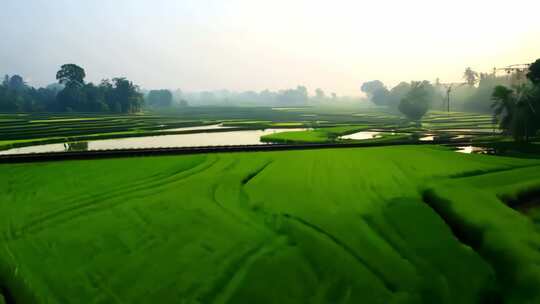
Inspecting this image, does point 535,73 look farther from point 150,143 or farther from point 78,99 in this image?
point 78,99

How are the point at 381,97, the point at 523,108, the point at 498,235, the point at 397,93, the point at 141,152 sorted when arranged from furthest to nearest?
the point at 381,97, the point at 397,93, the point at 523,108, the point at 141,152, the point at 498,235

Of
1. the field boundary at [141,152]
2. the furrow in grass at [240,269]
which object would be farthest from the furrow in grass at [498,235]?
the field boundary at [141,152]

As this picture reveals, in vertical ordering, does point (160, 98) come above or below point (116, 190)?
above

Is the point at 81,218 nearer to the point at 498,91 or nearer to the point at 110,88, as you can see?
the point at 498,91

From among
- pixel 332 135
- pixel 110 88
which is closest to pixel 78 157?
pixel 332 135

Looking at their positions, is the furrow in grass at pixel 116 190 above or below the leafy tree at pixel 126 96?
below

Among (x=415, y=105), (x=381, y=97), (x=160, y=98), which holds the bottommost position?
(x=415, y=105)

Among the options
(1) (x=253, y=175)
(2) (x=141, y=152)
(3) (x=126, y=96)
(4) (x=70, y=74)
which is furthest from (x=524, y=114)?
(4) (x=70, y=74)

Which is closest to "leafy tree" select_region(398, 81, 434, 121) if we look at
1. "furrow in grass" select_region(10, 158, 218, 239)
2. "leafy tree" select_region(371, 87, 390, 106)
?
"leafy tree" select_region(371, 87, 390, 106)

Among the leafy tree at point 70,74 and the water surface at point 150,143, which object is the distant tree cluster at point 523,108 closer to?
the water surface at point 150,143
